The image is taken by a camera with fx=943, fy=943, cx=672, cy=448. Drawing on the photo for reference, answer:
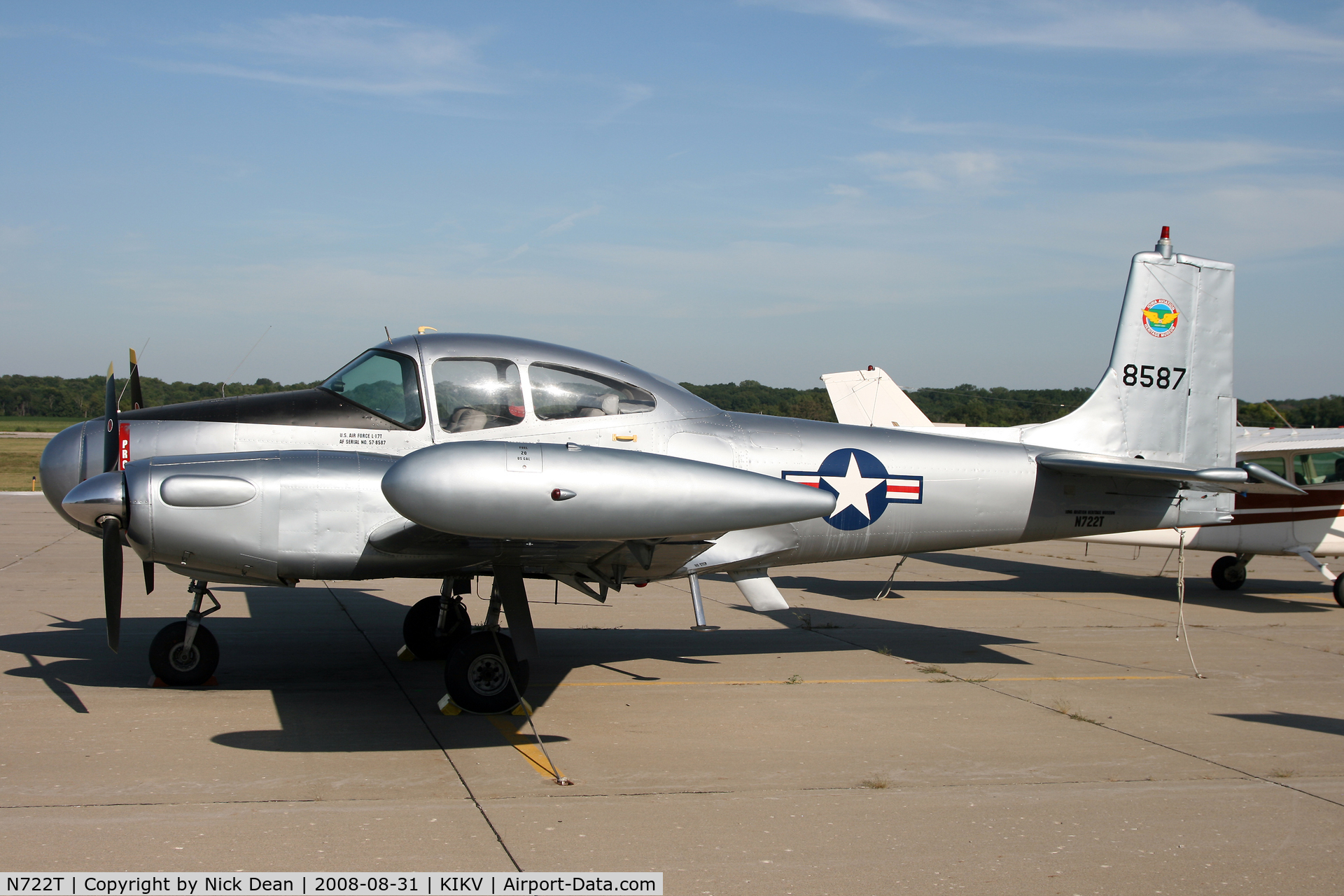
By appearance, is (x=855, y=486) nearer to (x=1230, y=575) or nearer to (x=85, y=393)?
(x=85, y=393)

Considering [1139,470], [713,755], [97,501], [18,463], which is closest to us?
[97,501]

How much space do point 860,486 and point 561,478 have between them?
3563mm

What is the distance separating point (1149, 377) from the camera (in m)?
9.58

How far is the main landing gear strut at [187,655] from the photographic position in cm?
720

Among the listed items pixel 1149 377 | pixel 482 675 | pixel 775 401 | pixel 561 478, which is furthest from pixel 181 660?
pixel 775 401

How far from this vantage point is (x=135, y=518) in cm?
579

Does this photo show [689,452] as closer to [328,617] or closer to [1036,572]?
[328,617]

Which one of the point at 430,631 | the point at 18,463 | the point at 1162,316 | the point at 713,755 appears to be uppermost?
the point at 1162,316

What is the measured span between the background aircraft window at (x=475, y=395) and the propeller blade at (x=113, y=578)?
2226 millimetres

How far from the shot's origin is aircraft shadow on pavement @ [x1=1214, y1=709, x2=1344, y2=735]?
22.7 ft

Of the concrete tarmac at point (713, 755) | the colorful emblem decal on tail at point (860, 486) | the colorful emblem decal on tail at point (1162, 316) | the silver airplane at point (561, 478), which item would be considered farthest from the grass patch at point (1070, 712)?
the colorful emblem decal on tail at point (1162, 316)

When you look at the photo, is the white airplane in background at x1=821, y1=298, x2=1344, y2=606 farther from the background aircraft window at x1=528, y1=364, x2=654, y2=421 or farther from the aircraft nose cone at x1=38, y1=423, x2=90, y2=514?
the aircraft nose cone at x1=38, y1=423, x2=90, y2=514

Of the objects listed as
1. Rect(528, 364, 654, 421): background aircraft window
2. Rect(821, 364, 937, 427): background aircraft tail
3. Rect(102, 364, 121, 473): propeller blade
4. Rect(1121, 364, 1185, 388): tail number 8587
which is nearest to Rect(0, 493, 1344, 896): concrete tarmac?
Rect(102, 364, 121, 473): propeller blade

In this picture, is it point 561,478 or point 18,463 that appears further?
point 18,463
